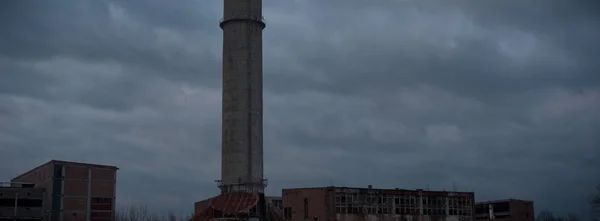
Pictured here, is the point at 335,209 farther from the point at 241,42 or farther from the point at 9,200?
the point at 9,200

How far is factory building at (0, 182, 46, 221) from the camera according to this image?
249 ft

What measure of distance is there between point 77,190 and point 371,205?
36.2m

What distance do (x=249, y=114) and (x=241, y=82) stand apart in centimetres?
398

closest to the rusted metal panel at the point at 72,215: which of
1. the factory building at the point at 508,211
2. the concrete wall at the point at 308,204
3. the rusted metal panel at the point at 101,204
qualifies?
the rusted metal panel at the point at 101,204

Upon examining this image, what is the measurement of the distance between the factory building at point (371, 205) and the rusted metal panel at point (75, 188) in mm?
24992

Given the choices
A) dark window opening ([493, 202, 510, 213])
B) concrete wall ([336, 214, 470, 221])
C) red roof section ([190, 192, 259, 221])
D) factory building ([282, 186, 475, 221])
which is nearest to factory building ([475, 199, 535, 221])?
dark window opening ([493, 202, 510, 213])

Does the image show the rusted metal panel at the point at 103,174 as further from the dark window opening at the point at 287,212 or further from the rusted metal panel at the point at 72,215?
the dark window opening at the point at 287,212

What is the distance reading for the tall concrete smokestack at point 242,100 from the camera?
8150 centimetres

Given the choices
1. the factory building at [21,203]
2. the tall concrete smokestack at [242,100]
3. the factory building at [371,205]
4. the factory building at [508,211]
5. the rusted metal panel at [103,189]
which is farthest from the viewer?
the factory building at [508,211]

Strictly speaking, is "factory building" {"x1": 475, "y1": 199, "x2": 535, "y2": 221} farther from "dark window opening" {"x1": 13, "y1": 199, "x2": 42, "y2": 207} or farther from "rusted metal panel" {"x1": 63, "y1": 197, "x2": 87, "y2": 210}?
"dark window opening" {"x1": 13, "y1": 199, "x2": 42, "y2": 207}

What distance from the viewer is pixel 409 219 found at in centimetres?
9094

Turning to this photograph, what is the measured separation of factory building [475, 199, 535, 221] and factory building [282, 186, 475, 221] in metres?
23.1

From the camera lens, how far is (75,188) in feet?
258

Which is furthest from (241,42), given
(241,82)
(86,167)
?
(86,167)
